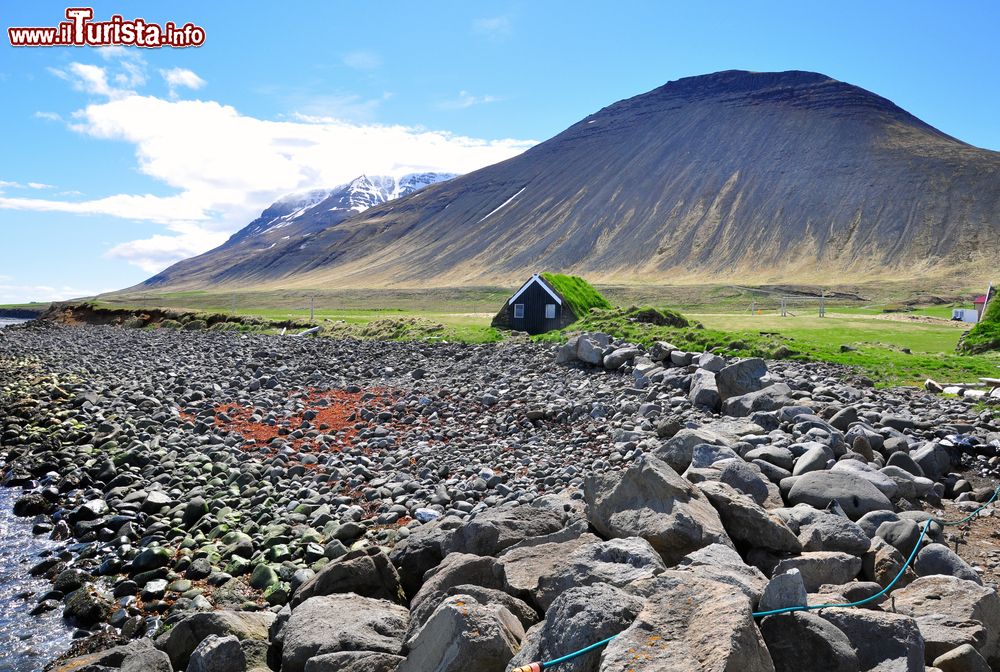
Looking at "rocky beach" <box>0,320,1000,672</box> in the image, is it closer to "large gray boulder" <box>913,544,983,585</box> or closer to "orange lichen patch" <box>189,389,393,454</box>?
"large gray boulder" <box>913,544,983,585</box>

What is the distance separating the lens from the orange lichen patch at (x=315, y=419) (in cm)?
1748

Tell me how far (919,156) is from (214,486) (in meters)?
161

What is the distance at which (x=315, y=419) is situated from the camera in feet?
62.9

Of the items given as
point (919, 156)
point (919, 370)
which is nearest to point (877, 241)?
point (919, 156)

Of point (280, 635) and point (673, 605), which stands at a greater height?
point (673, 605)

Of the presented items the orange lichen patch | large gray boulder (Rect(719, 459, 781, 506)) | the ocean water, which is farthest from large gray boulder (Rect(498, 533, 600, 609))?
the orange lichen patch

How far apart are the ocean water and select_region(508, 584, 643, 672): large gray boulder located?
722 cm

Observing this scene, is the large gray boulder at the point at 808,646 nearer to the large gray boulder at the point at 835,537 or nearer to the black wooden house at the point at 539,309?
the large gray boulder at the point at 835,537

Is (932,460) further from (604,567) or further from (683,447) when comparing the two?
(604,567)

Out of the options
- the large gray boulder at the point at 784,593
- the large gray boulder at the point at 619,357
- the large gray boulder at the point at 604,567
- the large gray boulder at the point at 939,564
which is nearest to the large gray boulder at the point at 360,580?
the large gray boulder at the point at 604,567

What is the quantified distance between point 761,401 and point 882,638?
32.8 ft

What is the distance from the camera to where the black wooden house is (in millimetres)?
35719

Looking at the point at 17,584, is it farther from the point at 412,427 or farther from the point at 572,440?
the point at 572,440

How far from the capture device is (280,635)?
683 cm
